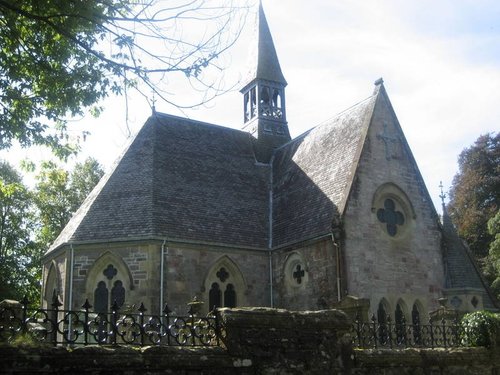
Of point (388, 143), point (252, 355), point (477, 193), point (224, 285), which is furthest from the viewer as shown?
point (477, 193)

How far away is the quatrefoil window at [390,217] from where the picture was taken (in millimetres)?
20667

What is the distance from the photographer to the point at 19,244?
39.0 meters

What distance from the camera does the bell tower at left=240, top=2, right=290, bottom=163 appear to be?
29266 mm

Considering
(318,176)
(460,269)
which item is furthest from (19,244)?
(460,269)

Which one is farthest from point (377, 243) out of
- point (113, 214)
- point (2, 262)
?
point (2, 262)

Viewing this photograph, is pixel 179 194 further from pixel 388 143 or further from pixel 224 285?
pixel 388 143

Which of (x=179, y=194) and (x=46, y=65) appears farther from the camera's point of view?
(x=179, y=194)

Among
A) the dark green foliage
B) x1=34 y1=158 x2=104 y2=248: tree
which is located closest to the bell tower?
x1=34 y1=158 x2=104 y2=248: tree

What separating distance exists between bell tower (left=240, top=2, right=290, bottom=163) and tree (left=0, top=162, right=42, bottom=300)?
17104 mm

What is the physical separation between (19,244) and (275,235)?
23.9 metres

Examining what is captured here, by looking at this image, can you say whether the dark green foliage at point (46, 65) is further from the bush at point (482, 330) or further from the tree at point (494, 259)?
the tree at point (494, 259)

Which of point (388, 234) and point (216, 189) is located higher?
point (216, 189)

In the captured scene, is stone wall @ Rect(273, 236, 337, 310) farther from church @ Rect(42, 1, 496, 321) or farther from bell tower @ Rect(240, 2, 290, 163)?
bell tower @ Rect(240, 2, 290, 163)

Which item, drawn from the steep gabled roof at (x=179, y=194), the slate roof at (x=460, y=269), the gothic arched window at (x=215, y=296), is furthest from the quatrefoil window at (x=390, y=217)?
the gothic arched window at (x=215, y=296)
